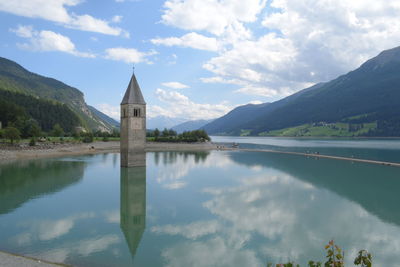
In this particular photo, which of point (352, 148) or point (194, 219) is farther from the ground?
point (352, 148)

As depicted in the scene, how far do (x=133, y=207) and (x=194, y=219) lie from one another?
22.4 feet

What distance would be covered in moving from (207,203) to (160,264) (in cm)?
1277

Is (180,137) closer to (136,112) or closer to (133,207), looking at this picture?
(136,112)

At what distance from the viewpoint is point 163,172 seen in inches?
1870

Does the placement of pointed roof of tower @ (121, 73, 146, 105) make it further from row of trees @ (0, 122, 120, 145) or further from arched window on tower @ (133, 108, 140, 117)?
row of trees @ (0, 122, 120, 145)

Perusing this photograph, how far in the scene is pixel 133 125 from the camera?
49.8 meters

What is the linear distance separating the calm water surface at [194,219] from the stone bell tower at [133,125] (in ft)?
31.2

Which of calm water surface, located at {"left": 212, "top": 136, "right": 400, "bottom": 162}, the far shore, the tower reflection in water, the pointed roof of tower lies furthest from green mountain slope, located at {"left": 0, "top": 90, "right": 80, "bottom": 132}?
the tower reflection in water

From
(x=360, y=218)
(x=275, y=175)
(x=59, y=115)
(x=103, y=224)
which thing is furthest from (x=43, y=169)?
(x=59, y=115)

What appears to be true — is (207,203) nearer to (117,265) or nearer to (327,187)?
(117,265)

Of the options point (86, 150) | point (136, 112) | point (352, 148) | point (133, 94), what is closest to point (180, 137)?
point (86, 150)

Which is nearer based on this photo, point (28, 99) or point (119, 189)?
point (119, 189)

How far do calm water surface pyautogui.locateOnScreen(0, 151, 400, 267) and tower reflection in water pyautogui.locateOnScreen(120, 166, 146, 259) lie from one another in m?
0.07

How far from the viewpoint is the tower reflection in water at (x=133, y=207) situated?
1872 cm
